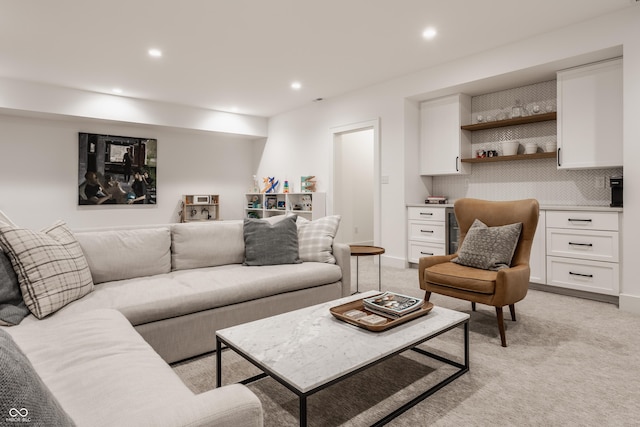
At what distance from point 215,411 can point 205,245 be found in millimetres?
2126

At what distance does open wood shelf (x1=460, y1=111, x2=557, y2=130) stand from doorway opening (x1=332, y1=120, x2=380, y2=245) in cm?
175

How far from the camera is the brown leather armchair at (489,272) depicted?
2389mm

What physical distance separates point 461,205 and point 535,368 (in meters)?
1.49

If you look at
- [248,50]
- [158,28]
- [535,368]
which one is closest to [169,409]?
[535,368]

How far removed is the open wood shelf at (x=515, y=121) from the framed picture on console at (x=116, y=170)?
511 centimetres

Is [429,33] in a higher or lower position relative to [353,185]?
higher

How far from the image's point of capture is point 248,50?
412 centimetres

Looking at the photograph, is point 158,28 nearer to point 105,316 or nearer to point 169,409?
point 105,316

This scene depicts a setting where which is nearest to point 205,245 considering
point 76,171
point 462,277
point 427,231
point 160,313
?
point 160,313

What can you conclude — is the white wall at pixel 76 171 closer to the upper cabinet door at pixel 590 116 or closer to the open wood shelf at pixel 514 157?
the open wood shelf at pixel 514 157

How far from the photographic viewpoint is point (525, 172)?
14.3ft

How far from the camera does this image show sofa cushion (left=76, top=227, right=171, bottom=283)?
239 centimetres

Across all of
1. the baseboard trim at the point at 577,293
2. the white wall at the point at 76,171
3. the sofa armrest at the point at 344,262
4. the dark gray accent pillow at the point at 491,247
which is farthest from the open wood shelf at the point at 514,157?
the white wall at the point at 76,171

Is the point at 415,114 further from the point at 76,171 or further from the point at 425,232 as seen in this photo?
the point at 76,171
